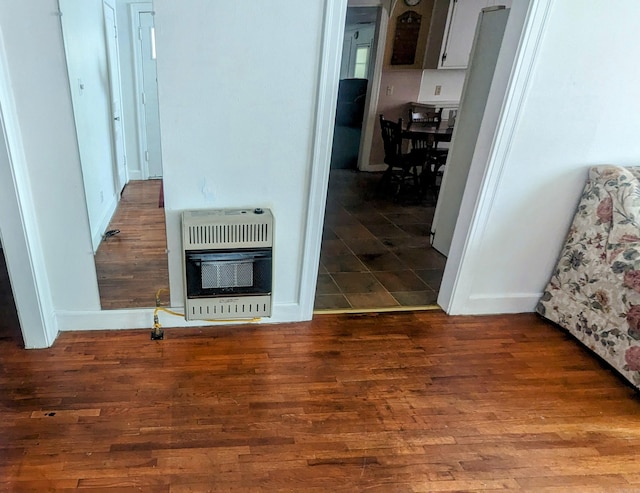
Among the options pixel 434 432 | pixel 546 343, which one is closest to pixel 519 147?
pixel 546 343

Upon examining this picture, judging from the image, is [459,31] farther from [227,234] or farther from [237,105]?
[227,234]

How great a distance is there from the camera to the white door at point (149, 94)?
181cm

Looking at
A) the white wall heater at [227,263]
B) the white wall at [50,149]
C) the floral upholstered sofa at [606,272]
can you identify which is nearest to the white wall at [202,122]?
the white wall at [50,149]

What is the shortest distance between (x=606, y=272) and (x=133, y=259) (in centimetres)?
242

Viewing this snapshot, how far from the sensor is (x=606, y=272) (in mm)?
2199

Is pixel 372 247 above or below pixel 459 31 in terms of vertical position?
below

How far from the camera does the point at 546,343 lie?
2398mm

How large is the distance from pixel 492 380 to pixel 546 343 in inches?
20.9

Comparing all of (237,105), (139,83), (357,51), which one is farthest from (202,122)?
(357,51)

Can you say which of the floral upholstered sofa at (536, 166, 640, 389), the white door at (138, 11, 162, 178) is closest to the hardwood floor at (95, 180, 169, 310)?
the white door at (138, 11, 162, 178)

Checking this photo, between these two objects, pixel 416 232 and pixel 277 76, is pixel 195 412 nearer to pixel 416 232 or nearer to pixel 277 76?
pixel 277 76

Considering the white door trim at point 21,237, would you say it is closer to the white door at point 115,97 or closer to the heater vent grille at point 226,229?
the white door at point 115,97

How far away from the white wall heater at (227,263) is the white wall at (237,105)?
13cm

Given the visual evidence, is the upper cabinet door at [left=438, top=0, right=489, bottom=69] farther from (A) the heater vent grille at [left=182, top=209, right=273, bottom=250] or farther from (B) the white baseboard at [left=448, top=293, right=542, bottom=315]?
(A) the heater vent grille at [left=182, top=209, right=273, bottom=250]
